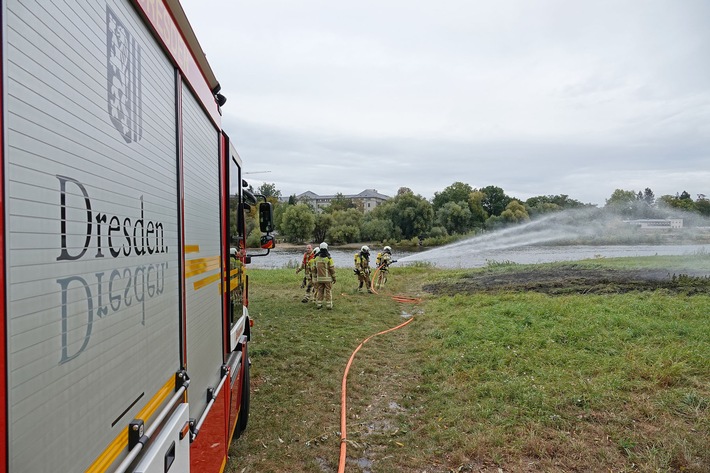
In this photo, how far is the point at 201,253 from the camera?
2865 millimetres

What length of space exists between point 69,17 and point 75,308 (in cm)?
82

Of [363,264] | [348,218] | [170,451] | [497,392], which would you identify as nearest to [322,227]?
[348,218]

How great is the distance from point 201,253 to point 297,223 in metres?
46.5

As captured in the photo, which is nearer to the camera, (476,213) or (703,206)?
(703,206)

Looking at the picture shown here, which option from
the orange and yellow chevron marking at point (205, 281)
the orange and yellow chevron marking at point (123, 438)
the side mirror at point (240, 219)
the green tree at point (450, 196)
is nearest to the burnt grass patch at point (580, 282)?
the side mirror at point (240, 219)

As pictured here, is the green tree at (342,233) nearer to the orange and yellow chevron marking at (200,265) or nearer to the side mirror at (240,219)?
the side mirror at (240,219)

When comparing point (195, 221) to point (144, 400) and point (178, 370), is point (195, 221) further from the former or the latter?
point (144, 400)

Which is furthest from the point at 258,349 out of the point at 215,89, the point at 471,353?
the point at 215,89

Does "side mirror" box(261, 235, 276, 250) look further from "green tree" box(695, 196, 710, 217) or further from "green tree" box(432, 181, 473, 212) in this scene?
"green tree" box(432, 181, 473, 212)

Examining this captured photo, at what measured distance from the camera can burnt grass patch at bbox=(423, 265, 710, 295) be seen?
12.2 meters

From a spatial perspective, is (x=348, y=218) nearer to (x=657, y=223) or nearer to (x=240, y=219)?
(x=657, y=223)

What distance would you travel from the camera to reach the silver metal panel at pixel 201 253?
8.41ft

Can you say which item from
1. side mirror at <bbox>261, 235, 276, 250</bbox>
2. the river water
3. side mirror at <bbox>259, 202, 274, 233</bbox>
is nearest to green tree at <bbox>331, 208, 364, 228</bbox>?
the river water

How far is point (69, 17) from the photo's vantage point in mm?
1278
